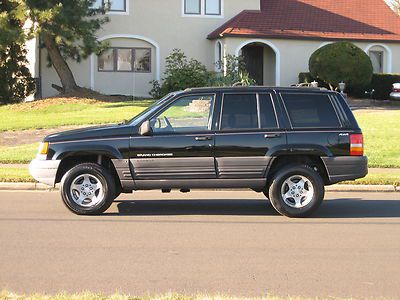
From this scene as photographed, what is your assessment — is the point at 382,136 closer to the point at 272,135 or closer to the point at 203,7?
the point at 272,135

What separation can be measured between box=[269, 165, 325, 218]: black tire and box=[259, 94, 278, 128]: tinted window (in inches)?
27.6

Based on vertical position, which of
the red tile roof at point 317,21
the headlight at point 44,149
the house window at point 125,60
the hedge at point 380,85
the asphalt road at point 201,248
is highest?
the red tile roof at point 317,21

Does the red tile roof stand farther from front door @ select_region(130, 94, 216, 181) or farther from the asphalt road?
front door @ select_region(130, 94, 216, 181)

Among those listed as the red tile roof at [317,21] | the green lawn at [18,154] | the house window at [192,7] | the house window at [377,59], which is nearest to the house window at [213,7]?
the house window at [192,7]

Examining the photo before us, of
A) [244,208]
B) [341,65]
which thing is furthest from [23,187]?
[341,65]

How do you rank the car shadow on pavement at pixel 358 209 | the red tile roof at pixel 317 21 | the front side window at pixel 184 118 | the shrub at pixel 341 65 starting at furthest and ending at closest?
the red tile roof at pixel 317 21 → the shrub at pixel 341 65 → the car shadow on pavement at pixel 358 209 → the front side window at pixel 184 118

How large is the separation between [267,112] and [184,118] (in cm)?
126

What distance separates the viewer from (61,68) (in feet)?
94.7

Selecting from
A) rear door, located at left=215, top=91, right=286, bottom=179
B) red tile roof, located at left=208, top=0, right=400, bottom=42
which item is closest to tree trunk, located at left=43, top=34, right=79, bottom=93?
red tile roof, located at left=208, top=0, right=400, bottom=42

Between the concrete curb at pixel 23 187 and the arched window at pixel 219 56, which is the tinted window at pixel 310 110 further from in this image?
the arched window at pixel 219 56

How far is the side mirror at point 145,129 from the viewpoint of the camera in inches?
362

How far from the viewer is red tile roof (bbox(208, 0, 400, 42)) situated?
3175 cm

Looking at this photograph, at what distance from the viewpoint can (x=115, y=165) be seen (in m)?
9.38

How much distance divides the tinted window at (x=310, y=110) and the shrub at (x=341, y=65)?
64.6ft
